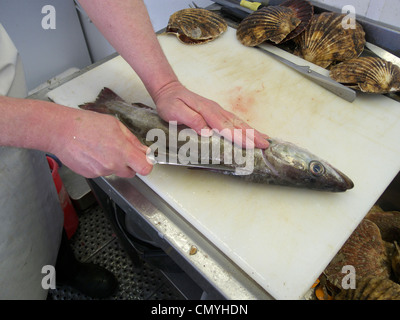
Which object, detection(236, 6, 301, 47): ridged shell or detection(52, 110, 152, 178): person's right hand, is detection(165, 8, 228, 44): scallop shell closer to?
detection(236, 6, 301, 47): ridged shell

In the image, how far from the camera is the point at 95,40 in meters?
2.85

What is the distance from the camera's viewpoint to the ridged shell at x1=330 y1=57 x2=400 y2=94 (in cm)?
132

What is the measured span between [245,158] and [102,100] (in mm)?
691

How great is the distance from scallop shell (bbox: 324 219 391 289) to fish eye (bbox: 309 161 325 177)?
47cm

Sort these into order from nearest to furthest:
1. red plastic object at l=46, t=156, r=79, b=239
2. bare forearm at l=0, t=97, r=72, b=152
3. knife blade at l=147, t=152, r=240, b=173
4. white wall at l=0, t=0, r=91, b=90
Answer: bare forearm at l=0, t=97, r=72, b=152
knife blade at l=147, t=152, r=240, b=173
red plastic object at l=46, t=156, r=79, b=239
white wall at l=0, t=0, r=91, b=90

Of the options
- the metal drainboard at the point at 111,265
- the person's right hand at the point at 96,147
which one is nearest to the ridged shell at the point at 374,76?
the person's right hand at the point at 96,147

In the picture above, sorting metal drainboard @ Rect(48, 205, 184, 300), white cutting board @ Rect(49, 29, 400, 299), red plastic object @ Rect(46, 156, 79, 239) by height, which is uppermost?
white cutting board @ Rect(49, 29, 400, 299)

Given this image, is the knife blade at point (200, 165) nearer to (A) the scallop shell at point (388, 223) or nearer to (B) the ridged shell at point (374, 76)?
(B) the ridged shell at point (374, 76)

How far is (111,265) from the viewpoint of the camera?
78.5 inches

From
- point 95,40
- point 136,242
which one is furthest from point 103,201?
point 95,40

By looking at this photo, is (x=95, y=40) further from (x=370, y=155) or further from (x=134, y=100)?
(x=370, y=155)

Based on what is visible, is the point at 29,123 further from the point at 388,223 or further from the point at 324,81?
the point at 388,223

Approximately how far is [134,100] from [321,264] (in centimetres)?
104

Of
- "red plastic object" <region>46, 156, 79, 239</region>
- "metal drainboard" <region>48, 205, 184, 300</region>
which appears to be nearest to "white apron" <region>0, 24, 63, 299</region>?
"red plastic object" <region>46, 156, 79, 239</region>
